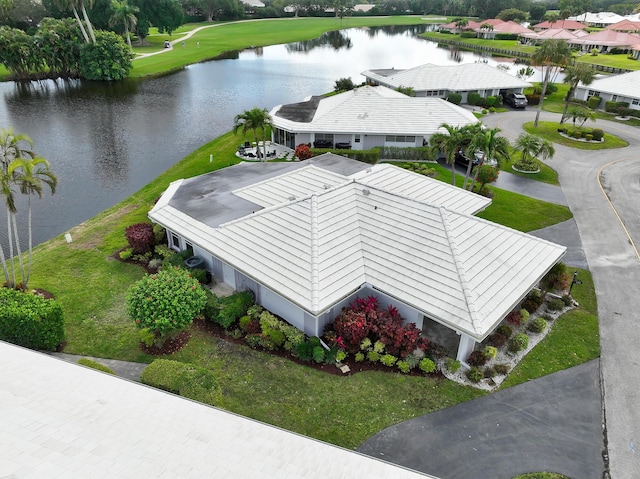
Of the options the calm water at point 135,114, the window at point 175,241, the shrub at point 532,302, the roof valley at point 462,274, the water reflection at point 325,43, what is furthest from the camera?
the water reflection at point 325,43

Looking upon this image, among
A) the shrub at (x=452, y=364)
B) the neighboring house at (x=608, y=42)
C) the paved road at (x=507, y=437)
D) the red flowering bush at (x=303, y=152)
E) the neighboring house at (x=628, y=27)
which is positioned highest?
the neighboring house at (x=628, y=27)

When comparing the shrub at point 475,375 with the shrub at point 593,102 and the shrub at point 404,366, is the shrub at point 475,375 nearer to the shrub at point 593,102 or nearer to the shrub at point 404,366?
the shrub at point 404,366

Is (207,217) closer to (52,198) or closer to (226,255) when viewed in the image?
(226,255)

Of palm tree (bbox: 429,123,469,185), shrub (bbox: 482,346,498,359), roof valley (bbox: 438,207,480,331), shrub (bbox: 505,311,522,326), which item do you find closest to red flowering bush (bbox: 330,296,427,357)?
shrub (bbox: 482,346,498,359)

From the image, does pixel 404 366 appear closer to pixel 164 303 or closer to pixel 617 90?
pixel 164 303

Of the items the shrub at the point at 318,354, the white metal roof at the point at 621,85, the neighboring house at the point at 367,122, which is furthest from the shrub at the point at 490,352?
the white metal roof at the point at 621,85

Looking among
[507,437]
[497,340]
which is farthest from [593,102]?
[507,437]
